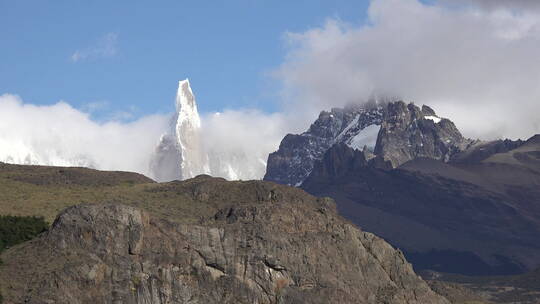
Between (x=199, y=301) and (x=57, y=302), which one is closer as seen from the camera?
(x=57, y=302)

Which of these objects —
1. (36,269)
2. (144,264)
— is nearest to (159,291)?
(144,264)

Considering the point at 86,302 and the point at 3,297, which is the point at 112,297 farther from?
the point at 3,297

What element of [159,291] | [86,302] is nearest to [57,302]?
[86,302]

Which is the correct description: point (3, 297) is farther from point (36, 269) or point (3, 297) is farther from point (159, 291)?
point (159, 291)

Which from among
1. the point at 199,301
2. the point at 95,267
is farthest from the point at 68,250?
the point at 199,301

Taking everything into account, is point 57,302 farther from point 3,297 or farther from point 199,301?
point 199,301

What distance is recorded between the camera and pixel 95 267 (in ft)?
639

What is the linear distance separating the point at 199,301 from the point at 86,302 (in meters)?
18.1

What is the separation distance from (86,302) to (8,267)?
14.7 meters

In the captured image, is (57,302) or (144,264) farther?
(144,264)

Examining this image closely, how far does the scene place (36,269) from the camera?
635 ft

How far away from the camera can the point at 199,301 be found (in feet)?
651

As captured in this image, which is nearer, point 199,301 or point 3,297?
point 3,297

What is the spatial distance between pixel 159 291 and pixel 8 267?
22.9m
